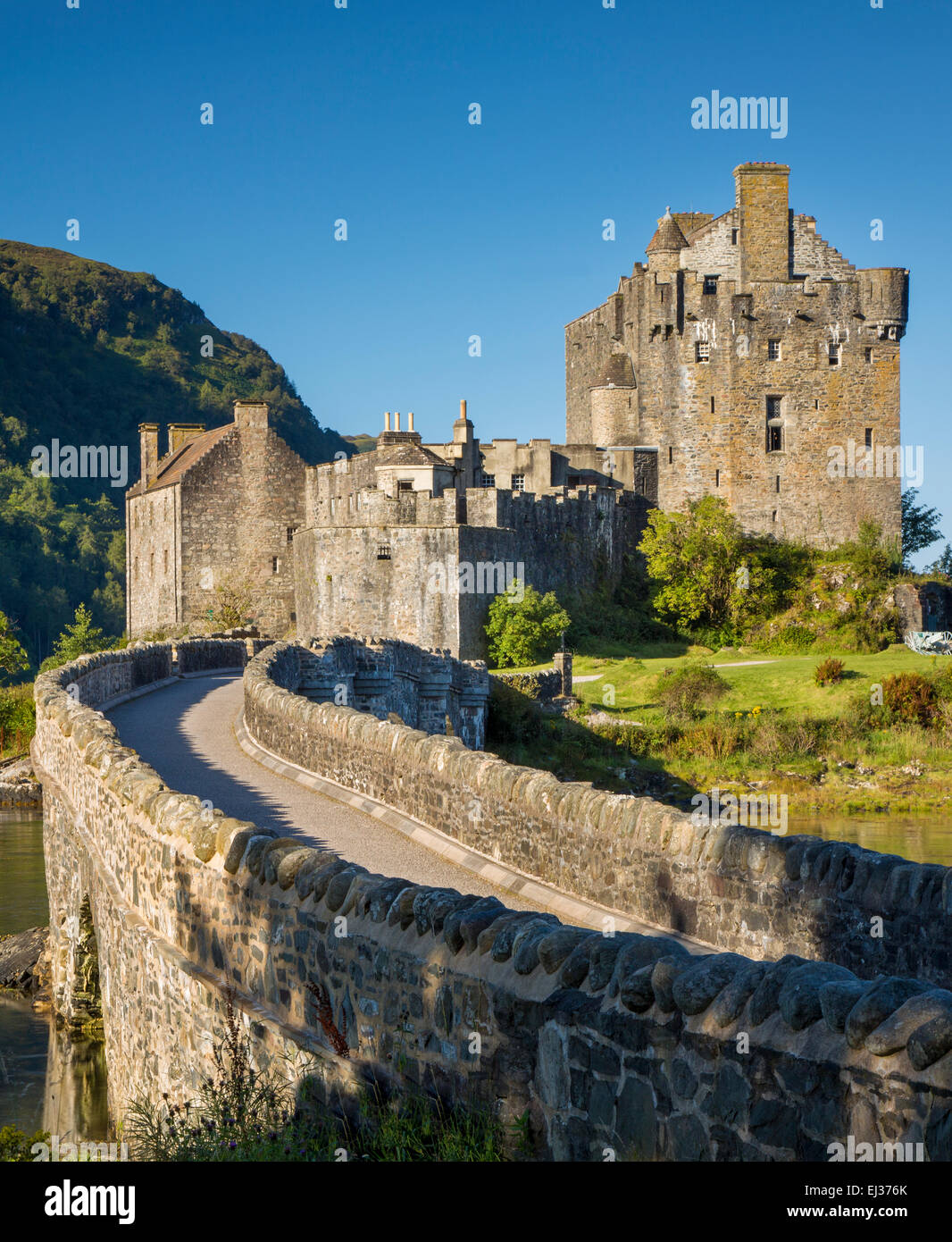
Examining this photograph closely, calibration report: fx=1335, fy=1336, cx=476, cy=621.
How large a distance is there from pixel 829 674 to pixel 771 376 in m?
18.2

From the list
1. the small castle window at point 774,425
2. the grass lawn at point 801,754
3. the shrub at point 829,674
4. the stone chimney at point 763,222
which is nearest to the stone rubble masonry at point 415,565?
the grass lawn at point 801,754

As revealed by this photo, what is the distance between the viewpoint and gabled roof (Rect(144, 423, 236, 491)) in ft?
179

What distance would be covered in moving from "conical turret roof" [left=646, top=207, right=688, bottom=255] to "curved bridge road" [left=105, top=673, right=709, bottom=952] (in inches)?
1509

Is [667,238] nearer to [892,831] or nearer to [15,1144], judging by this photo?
[892,831]

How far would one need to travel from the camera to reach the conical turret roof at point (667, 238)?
57.1 meters

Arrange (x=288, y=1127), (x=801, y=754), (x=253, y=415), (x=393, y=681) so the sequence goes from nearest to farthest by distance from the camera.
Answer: (x=288, y=1127) → (x=393, y=681) → (x=801, y=754) → (x=253, y=415)

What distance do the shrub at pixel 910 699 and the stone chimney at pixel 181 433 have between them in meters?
35.6

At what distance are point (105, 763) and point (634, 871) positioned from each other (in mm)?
5335

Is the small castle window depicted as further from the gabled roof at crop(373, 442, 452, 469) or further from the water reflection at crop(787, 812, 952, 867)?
the water reflection at crop(787, 812, 952, 867)

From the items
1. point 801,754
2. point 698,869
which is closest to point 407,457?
point 801,754

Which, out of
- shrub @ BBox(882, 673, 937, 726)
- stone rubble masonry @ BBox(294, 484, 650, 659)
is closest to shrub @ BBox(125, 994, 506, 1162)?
shrub @ BBox(882, 673, 937, 726)

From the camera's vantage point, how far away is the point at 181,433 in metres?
63.2
